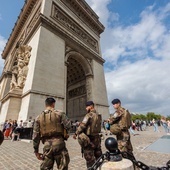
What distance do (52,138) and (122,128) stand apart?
1.58m

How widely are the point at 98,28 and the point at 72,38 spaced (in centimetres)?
1022

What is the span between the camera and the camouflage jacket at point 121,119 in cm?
292

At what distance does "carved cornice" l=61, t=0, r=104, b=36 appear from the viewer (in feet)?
64.5

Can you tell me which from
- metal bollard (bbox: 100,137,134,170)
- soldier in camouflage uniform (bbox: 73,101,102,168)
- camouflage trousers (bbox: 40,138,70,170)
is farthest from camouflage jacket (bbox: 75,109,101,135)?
metal bollard (bbox: 100,137,134,170)

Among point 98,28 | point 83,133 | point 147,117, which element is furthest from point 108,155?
point 147,117

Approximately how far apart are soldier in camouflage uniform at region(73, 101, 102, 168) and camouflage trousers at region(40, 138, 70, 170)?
611 mm

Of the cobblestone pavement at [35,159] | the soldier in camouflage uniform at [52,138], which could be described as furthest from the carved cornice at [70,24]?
the soldier in camouflage uniform at [52,138]

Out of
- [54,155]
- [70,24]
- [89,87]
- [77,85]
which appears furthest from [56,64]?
[54,155]

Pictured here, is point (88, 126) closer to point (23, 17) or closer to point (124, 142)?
point (124, 142)

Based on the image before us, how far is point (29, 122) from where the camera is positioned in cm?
932

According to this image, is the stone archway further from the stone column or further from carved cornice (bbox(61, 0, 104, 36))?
carved cornice (bbox(61, 0, 104, 36))

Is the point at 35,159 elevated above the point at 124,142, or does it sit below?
below

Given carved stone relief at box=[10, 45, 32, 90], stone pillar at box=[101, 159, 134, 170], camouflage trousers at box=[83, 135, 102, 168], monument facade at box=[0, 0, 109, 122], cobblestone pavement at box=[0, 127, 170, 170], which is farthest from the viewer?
carved stone relief at box=[10, 45, 32, 90]

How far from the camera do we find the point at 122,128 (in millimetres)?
2902
